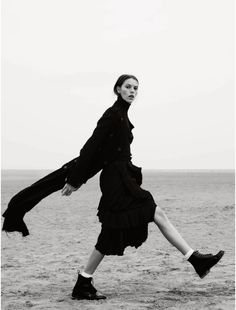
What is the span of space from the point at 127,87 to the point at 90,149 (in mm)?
644

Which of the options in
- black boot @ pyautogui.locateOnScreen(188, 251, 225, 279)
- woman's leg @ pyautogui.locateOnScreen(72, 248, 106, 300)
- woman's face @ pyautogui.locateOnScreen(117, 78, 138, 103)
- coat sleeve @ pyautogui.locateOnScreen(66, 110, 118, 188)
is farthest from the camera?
woman's leg @ pyautogui.locateOnScreen(72, 248, 106, 300)

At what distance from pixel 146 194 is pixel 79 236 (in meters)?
5.42

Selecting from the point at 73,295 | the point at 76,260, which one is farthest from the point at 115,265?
the point at 73,295

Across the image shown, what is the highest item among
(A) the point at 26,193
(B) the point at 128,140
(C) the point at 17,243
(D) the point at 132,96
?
(D) the point at 132,96

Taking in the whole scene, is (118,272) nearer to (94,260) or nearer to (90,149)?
(94,260)

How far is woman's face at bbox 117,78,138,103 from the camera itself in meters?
5.00

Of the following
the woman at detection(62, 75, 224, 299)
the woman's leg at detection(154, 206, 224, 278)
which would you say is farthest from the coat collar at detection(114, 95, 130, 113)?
the woman's leg at detection(154, 206, 224, 278)

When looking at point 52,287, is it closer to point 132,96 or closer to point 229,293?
point 229,293

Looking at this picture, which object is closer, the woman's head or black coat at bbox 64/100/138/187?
black coat at bbox 64/100/138/187

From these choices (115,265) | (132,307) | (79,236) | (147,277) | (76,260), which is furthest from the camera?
(79,236)

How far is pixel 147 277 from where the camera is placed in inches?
244

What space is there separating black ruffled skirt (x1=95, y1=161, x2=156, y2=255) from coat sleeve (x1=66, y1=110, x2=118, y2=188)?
182 millimetres

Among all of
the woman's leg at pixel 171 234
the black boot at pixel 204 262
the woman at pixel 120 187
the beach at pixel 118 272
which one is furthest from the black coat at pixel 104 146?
the beach at pixel 118 272

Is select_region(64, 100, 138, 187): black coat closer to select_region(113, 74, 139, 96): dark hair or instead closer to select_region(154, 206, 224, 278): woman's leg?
select_region(113, 74, 139, 96): dark hair
